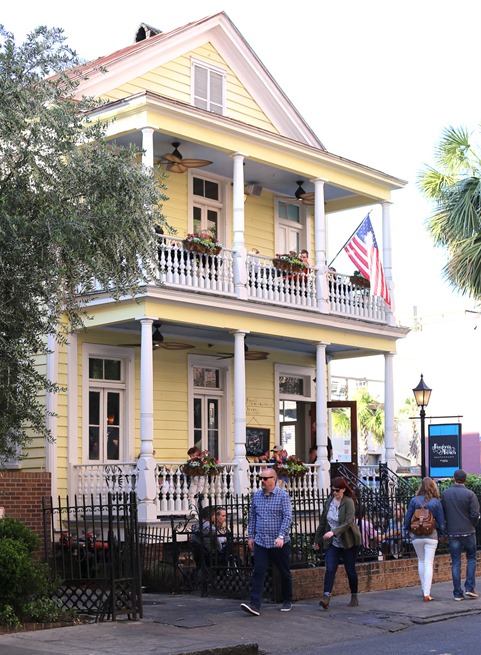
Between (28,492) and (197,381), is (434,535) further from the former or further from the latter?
(197,381)

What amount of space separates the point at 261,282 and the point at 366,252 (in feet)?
7.92

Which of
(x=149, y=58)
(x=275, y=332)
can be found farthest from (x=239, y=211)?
(x=149, y=58)

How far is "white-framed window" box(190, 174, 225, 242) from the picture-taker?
22094 mm

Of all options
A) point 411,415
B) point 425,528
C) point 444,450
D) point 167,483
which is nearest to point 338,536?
point 425,528

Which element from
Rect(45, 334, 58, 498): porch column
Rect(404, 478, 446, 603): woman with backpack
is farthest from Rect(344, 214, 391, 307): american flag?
Rect(404, 478, 446, 603): woman with backpack

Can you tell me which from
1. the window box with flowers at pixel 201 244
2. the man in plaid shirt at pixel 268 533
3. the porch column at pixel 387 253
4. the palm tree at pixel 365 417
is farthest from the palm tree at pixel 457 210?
the palm tree at pixel 365 417

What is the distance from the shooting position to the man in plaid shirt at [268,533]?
12.9 m

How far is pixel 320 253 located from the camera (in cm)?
2156

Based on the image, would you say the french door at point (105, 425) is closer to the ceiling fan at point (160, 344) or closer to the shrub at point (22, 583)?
the ceiling fan at point (160, 344)

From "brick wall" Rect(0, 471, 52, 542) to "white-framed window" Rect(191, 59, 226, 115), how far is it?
365 inches

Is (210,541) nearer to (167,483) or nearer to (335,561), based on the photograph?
(335,561)

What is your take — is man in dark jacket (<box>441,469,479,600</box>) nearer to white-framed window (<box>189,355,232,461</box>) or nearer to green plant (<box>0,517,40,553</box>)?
green plant (<box>0,517,40,553</box>)

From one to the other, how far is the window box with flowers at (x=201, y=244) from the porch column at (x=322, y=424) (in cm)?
346

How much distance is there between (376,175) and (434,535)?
10.2m
